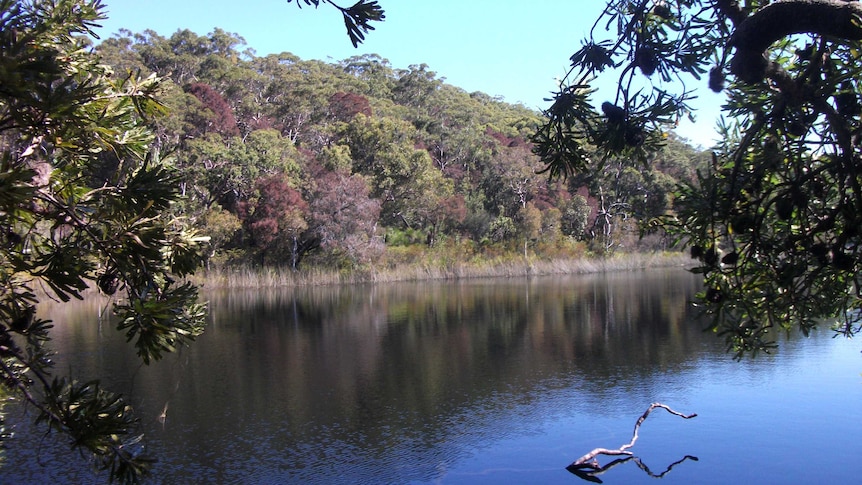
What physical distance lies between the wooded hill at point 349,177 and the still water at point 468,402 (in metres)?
9.18

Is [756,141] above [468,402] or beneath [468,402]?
above

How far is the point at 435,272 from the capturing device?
2869 cm

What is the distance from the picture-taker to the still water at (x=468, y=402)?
714 centimetres

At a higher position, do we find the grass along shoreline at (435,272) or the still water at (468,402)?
the grass along shoreline at (435,272)

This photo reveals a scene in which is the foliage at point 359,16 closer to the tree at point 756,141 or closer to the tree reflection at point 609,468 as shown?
the tree at point 756,141

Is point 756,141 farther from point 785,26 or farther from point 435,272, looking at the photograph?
point 435,272

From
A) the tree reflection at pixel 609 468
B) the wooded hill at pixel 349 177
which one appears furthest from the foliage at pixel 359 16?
the wooded hill at pixel 349 177

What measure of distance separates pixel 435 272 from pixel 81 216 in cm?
2645

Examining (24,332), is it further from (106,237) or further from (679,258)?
(679,258)

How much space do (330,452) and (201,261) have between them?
5.43 m

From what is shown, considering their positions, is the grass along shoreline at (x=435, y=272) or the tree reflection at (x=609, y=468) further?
the grass along shoreline at (x=435, y=272)

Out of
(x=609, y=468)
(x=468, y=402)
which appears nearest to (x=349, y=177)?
(x=468, y=402)

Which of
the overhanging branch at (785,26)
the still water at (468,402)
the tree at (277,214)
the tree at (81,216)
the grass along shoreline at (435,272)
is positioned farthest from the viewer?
the tree at (277,214)

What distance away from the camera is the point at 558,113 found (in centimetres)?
291
